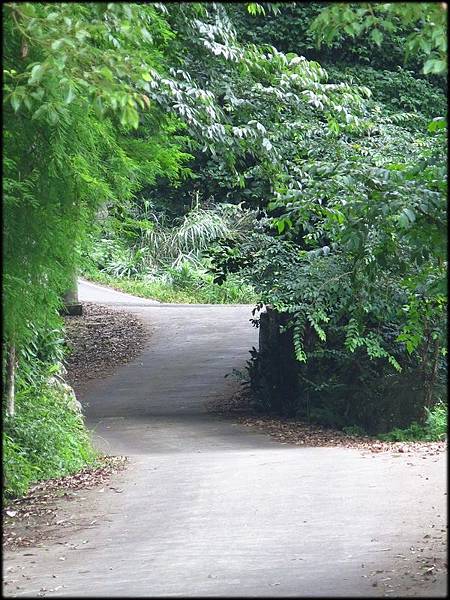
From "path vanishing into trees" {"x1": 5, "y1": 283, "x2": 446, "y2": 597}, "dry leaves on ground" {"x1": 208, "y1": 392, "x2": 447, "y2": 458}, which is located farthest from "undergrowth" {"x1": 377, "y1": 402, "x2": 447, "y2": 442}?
"path vanishing into trees" {"x1": 5, "y1": 283, "x2": 446, "y2": 597}

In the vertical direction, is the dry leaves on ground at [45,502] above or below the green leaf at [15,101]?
below

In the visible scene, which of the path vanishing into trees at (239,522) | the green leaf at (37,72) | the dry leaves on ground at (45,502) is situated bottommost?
the dry leaves on ground at (45,502)

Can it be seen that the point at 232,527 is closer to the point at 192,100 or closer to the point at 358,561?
the point at 358,561

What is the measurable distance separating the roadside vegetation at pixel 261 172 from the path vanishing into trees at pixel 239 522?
146cm

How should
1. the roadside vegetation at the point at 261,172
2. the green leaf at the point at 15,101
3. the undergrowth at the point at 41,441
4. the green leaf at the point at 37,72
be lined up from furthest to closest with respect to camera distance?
1. the undergrowth at the point at 41,441
2. the roadside vegetation at the point at 261,172
3. the green leaf at the point at 15,101
4. the green leaf at the point at 37,72

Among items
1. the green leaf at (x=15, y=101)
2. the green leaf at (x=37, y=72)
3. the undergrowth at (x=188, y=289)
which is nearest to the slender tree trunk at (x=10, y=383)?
the green leaf at (x=15, y=101)

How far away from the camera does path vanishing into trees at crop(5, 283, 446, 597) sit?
6.74 meters

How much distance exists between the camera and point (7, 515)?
9.99 metres

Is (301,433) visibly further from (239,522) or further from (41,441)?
(239,522)

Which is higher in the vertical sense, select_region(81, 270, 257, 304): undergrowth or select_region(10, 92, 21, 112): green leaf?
select_region(10, 92, 21, 112): green leaf

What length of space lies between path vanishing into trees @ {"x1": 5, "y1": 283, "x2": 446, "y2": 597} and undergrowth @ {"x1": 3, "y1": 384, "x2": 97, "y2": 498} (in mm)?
724

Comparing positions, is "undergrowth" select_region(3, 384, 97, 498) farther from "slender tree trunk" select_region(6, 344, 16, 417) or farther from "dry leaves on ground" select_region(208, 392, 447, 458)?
"dry leaves on ground" select_region(208, 392, 447, 458)

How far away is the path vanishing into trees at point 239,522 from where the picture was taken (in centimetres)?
674

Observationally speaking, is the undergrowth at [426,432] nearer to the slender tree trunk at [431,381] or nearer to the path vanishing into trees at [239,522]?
the slender tree trunk at [431,381]
